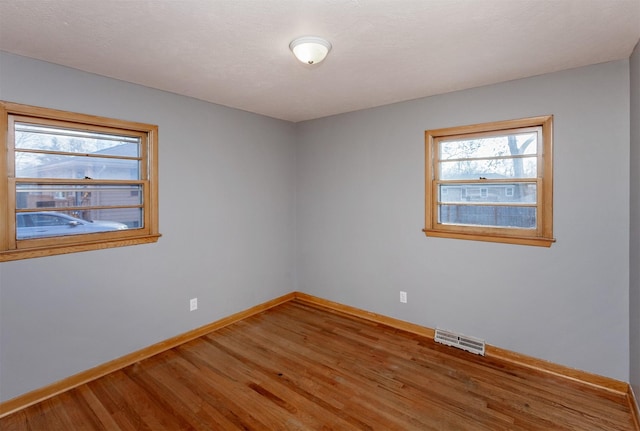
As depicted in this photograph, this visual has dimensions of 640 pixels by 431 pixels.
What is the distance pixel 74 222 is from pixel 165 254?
2.56 ft

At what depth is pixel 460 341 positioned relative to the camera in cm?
309

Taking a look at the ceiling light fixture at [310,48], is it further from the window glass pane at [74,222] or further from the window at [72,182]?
the window glass pane at [74,222]

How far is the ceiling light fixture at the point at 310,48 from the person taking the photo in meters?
2.04

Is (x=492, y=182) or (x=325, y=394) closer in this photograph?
(x=325, y=394)

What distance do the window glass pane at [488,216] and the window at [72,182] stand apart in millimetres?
2869

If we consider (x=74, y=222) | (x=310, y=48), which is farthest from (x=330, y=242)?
(x=74, y=222)

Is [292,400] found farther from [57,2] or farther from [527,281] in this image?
[57,2]

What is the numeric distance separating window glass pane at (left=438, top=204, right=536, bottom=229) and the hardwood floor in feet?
4.04

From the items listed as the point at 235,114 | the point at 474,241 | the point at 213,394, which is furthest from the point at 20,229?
the point at 474,241

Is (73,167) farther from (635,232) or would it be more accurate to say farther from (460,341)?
(635,232)

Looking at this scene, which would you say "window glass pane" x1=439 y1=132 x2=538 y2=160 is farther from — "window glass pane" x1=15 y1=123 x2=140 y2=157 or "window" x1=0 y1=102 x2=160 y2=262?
"window glass pane" x1=15 y1=123 x2=140 y2=157

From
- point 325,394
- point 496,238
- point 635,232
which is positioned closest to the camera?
point 635,232

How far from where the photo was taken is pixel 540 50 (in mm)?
2227

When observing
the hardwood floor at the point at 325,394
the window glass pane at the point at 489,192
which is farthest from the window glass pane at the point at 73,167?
the window glass pane at the point at 489,192
